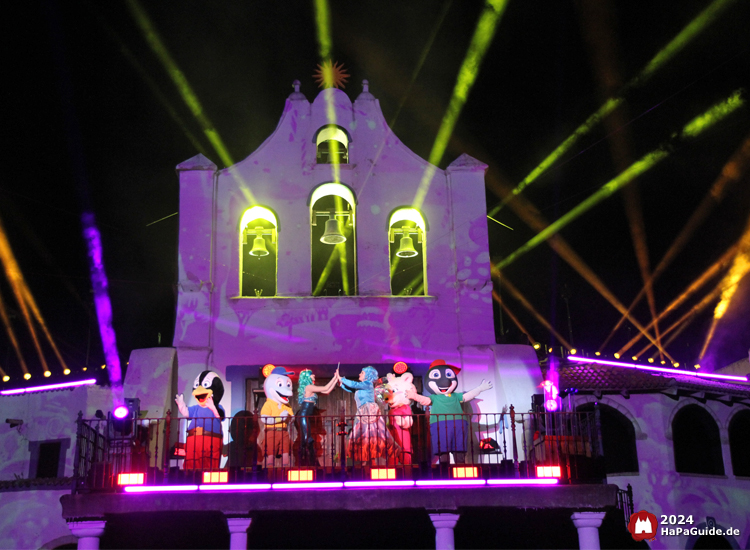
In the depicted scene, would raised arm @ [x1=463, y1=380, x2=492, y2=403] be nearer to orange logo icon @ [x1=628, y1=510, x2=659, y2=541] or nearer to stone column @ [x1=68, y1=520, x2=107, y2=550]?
orange logo icon @ [x1=628, y1=510, x2=659, y2=541]

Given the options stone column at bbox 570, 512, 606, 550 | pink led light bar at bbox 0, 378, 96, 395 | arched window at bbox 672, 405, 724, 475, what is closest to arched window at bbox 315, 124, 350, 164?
stone column at bbox 570, 512, 606, 550

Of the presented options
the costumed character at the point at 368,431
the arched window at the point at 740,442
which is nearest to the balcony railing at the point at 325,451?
the costumed character at the point at 368,431

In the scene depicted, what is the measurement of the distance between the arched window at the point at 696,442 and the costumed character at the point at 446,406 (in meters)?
8.69

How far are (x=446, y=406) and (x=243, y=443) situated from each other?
356 cm

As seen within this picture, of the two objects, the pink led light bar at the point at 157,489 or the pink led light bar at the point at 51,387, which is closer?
the pink led light bar at the point at 157,489

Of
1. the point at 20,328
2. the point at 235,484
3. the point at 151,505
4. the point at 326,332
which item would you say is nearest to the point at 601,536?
the point at 326,332

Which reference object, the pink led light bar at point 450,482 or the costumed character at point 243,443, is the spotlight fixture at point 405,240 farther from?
the pink led light bar at point 450,482

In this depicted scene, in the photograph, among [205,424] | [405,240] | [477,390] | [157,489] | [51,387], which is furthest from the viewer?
[51,387]

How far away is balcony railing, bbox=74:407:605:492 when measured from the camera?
468 inches

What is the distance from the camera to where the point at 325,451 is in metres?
12.2

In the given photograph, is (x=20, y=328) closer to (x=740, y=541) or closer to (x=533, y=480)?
(x=533, y=480)

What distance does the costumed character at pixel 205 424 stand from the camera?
12469 mm

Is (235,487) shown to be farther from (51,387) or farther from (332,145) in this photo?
(51,387)

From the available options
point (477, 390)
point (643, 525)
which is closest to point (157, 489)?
point (477, 390)
